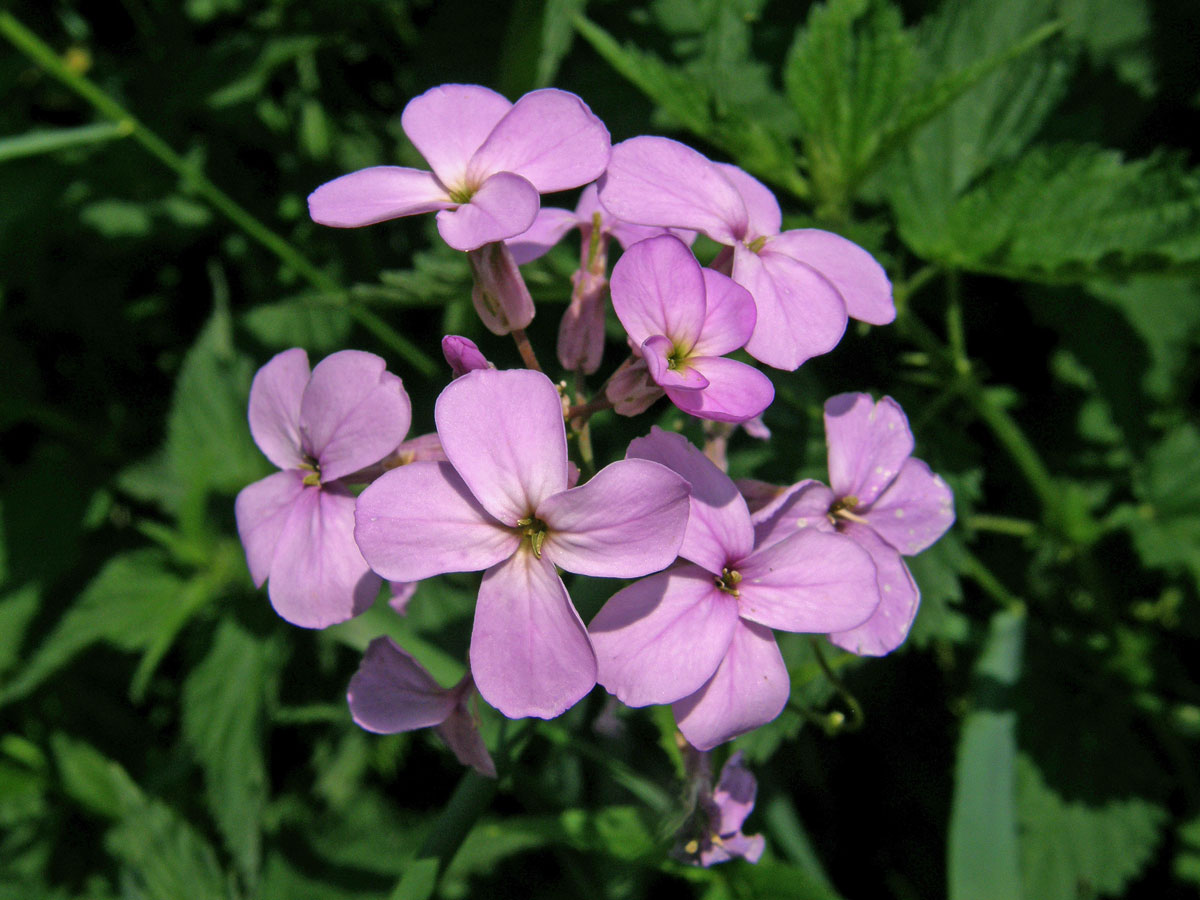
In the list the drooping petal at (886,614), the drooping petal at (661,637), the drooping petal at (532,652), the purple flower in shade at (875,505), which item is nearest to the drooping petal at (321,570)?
the drooping petal at (532,652)

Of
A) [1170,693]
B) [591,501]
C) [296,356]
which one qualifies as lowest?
[1170,693]

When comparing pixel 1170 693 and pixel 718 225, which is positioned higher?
pixel 718 225

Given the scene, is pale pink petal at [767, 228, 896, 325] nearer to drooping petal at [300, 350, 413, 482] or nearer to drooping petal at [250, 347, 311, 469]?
drooping petal at [300, 350, 413, 482]

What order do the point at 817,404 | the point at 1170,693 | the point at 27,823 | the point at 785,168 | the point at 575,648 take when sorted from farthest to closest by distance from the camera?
the point at 27,823 → the point at 1170,693 → the point at 817,404 → the point at 785,168 → the point at 575,648

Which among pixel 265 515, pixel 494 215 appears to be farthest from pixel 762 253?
pixel 265 515

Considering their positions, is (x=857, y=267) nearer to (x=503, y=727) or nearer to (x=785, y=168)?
(x=785, y=168)

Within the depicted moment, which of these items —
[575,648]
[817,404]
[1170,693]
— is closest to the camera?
[575,648]

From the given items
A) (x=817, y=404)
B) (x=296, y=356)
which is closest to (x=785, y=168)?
(x=817, y=404)

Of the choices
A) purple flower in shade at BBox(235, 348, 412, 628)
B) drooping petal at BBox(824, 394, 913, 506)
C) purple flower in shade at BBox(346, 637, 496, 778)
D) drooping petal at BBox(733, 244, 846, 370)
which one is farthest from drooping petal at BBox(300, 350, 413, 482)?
drooping petal at BBox(824, 394, 913, 506)

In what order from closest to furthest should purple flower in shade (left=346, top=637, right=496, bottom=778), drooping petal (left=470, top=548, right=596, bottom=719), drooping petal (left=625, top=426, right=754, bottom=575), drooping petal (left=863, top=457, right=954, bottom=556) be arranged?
drooping petal (left=470, top=548, right=596, bottom=719) < drooping petal (left=625, top=426, right=754, bottom=575) < purple flower in shade (left=346, top=637, right=496, bottom=778) < drooping petal (left=863, top=457, right=954, bottom=556)
